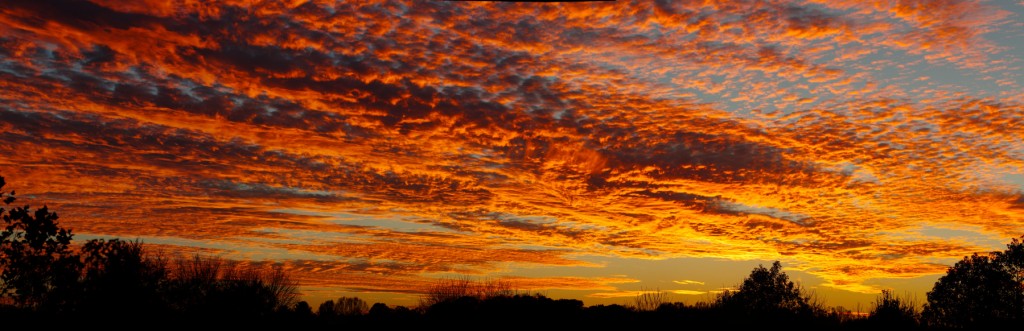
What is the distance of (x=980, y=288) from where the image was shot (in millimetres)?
54250

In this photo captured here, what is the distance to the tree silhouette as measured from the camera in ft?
171

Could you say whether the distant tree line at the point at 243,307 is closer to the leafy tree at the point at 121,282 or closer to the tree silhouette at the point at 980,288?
the leafy tree at the point at 121,282

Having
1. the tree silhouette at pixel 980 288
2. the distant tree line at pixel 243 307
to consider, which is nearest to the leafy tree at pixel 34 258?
the distant tree line at pixel 243 307

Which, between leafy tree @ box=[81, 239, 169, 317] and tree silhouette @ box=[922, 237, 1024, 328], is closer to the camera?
leafy tree @ box=[81, 239, 169, 317]

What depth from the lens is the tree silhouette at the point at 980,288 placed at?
52188mm

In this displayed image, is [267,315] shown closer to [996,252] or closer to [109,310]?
[109,310]

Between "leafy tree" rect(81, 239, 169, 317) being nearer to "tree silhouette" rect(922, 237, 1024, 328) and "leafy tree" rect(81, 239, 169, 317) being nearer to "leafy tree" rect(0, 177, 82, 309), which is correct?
"leafy tree" rect(0, 177, 82, 309)

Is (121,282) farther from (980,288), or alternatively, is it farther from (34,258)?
(980,288)

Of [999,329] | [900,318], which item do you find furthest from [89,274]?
[999,329]

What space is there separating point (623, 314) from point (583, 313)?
1291 mm

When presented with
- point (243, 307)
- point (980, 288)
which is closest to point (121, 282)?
point (243, 307)

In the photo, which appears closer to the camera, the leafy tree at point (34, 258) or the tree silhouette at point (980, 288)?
the leafy tree at point (34, 258)

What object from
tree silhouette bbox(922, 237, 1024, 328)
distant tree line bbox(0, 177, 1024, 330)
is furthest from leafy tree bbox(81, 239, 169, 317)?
tree silhouette bbox(922, 237, 1024, 328)

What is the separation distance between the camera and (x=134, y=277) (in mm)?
30906
